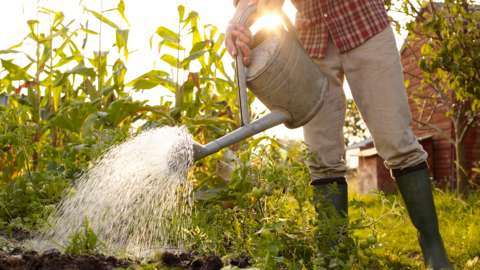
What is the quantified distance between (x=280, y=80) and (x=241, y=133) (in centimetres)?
23

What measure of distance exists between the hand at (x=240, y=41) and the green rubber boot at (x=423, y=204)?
819 mm

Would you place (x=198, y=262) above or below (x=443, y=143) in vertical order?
below

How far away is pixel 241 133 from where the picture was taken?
1755mm

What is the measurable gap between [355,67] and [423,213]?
60cm

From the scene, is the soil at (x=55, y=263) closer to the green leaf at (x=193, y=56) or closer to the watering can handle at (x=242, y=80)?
the watering can handle at (x=242, y=80)

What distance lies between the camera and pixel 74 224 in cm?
204

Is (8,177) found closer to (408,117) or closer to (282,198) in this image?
(282,198)

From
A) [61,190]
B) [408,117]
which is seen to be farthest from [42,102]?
[408,117]

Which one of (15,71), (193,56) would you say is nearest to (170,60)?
(193,56)

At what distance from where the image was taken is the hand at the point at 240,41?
1.85 meters

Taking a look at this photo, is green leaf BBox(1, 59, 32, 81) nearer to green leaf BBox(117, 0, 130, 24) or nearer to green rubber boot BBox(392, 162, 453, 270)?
green leaf BBox(117, 0, 130, 24)

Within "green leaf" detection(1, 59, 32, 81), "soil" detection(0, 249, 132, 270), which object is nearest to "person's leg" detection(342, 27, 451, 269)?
"soil" detection(0, 249, 132, 270)

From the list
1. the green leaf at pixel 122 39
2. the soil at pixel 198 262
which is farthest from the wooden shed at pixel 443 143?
the soil at pixel 198 262

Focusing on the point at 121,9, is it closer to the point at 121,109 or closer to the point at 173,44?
the point at 173,44
